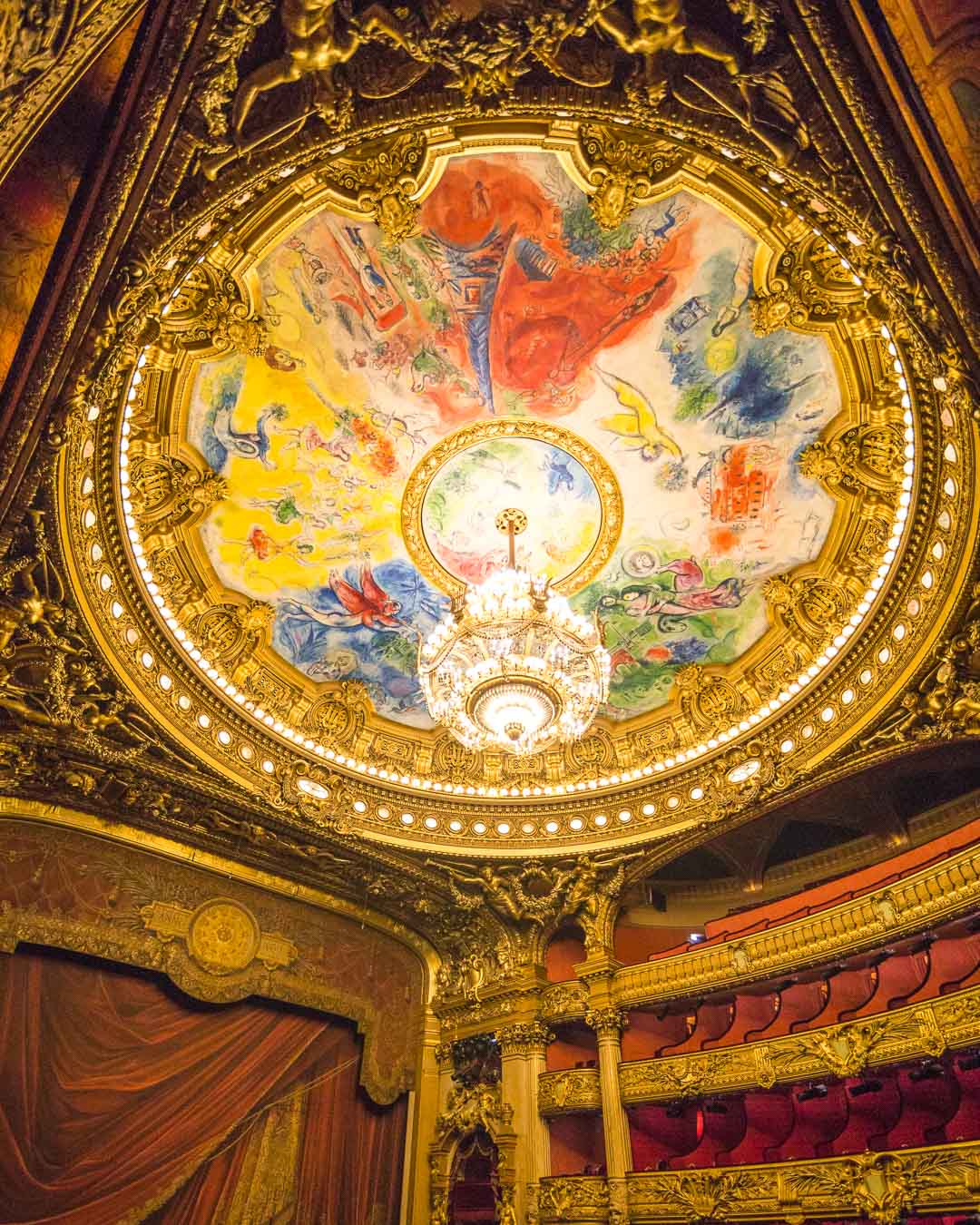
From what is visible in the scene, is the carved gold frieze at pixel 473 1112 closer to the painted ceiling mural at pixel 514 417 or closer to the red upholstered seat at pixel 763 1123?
the red upholstered seat at pixel 763 1123

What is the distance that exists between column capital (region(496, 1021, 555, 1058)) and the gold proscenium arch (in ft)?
9.12

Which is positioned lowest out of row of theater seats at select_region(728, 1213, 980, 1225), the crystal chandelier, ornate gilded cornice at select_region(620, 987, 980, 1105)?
row of theater seats at select_region(728, 1213, 980, 1225)

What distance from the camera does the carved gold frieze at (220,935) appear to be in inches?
463

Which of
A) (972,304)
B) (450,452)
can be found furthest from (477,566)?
(972,304)

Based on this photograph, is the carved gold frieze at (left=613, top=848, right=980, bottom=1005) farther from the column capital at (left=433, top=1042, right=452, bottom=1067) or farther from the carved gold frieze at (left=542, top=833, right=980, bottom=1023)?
the column capital at (left=433, top=1042, right=452, bottom=1067)

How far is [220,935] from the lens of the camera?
40.1 ft

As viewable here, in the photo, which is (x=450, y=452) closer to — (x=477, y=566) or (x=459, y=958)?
(x=477, y=566)

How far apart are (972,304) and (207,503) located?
9.47m

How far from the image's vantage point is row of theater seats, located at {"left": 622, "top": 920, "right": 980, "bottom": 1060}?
10125mm

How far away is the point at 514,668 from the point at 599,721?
543 cm

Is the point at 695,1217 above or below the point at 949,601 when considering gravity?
below

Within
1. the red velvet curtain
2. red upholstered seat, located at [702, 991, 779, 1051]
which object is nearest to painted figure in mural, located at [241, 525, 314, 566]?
the red velvet curtain

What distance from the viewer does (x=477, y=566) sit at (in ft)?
43.1

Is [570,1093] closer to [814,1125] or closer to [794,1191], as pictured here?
[814,1125]
